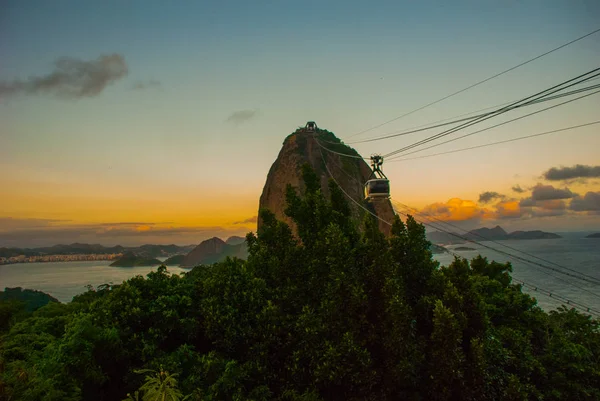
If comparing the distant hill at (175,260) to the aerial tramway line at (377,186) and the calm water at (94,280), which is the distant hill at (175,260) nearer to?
the calm water at (94,280)

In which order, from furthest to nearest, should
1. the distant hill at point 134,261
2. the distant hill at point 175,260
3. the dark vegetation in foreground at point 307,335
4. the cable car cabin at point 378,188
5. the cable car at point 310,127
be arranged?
1. the distant hill at point 175,260
2. the distant hill at point 134,261
3. the cable car at point 310,127
4. the cable car cabin at point 378,188
5. the dark vegetation in foreground at point 307,335

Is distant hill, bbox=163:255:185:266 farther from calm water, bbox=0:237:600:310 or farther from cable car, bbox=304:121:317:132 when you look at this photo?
cable car, bbox=304:121:317:132

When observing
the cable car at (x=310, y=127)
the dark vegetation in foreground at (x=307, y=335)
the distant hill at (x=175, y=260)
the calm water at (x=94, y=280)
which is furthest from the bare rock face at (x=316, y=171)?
the distant hill at (x=175, y=260)

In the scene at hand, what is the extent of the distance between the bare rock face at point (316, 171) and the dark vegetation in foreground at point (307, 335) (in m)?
36.7

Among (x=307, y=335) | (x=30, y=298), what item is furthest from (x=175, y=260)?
(x=307, y=335)

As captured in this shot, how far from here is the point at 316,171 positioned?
5806 centimetres

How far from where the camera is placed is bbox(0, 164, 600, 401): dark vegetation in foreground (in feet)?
41.6

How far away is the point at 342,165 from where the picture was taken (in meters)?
63.1

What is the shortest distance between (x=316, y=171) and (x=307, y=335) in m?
45.2

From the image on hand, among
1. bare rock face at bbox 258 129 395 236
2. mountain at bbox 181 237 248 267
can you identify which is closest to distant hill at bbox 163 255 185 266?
mountain at bbox 181 237 248 267

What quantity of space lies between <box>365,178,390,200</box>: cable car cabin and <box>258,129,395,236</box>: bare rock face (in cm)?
3055

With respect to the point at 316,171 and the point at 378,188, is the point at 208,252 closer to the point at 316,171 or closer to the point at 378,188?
the point at 316,171

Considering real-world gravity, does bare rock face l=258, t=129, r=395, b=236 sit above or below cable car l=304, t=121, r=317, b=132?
below

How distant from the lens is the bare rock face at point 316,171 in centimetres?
5650
